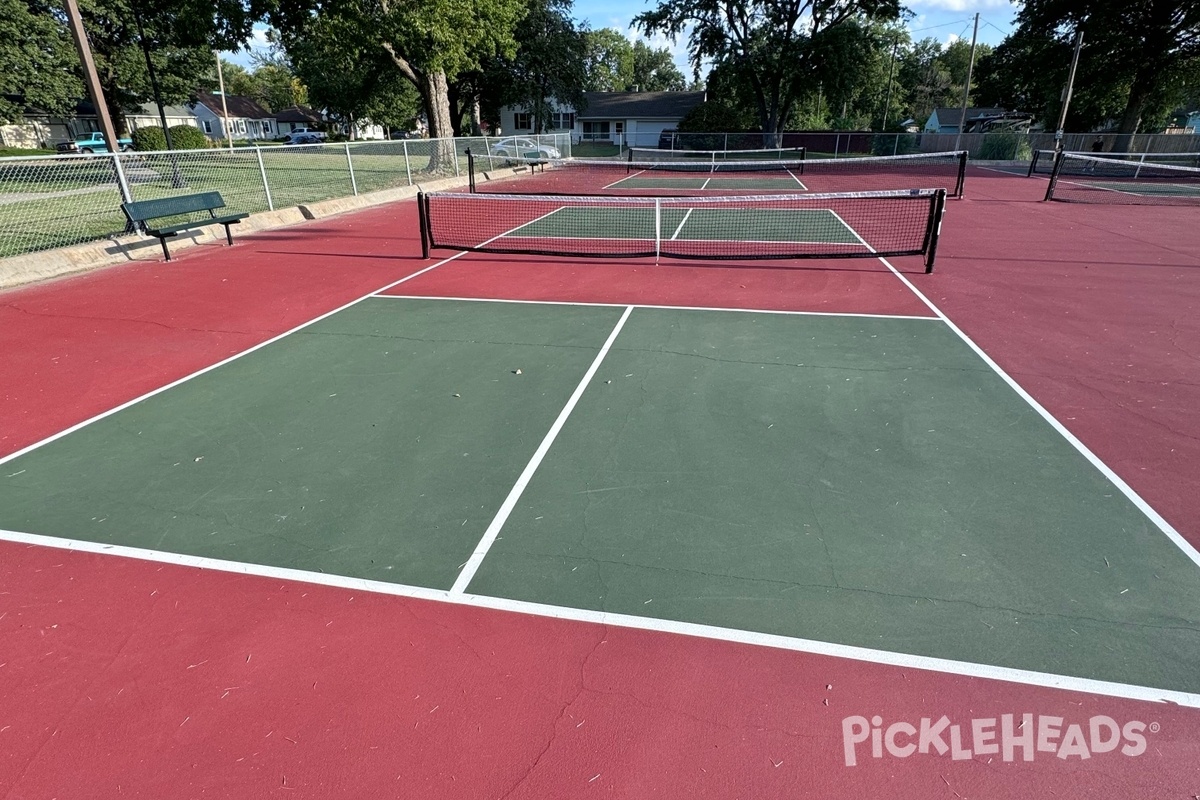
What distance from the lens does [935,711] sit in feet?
9.25

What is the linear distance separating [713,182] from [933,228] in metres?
16.9

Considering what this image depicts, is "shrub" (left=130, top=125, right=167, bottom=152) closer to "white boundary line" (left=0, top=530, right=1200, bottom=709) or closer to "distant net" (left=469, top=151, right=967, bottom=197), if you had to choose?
"distant net" (left=469, top=151, right=967, bottom=197)

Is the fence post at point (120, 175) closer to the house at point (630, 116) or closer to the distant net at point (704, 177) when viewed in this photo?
the distant net at point (704, 177)

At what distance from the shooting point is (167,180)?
63.6ft

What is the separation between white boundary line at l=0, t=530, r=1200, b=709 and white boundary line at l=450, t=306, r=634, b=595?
0.17 m

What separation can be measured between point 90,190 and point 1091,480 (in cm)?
1782

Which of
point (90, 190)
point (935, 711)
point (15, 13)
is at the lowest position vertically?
point (935, 711)

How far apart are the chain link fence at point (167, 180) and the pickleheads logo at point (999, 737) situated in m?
12.6

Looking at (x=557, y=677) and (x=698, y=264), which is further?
(x=698, y=264)

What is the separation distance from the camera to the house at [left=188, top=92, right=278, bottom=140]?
79625 millimetres

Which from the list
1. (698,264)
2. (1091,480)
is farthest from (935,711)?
(698,264)

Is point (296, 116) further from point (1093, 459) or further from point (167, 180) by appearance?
point (1093, 459)

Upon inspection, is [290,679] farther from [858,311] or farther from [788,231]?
[788,231]

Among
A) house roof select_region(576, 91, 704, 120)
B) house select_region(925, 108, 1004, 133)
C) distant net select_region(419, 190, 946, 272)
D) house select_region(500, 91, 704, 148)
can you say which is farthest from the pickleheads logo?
house select_region(925, 108, 1004, 133)
